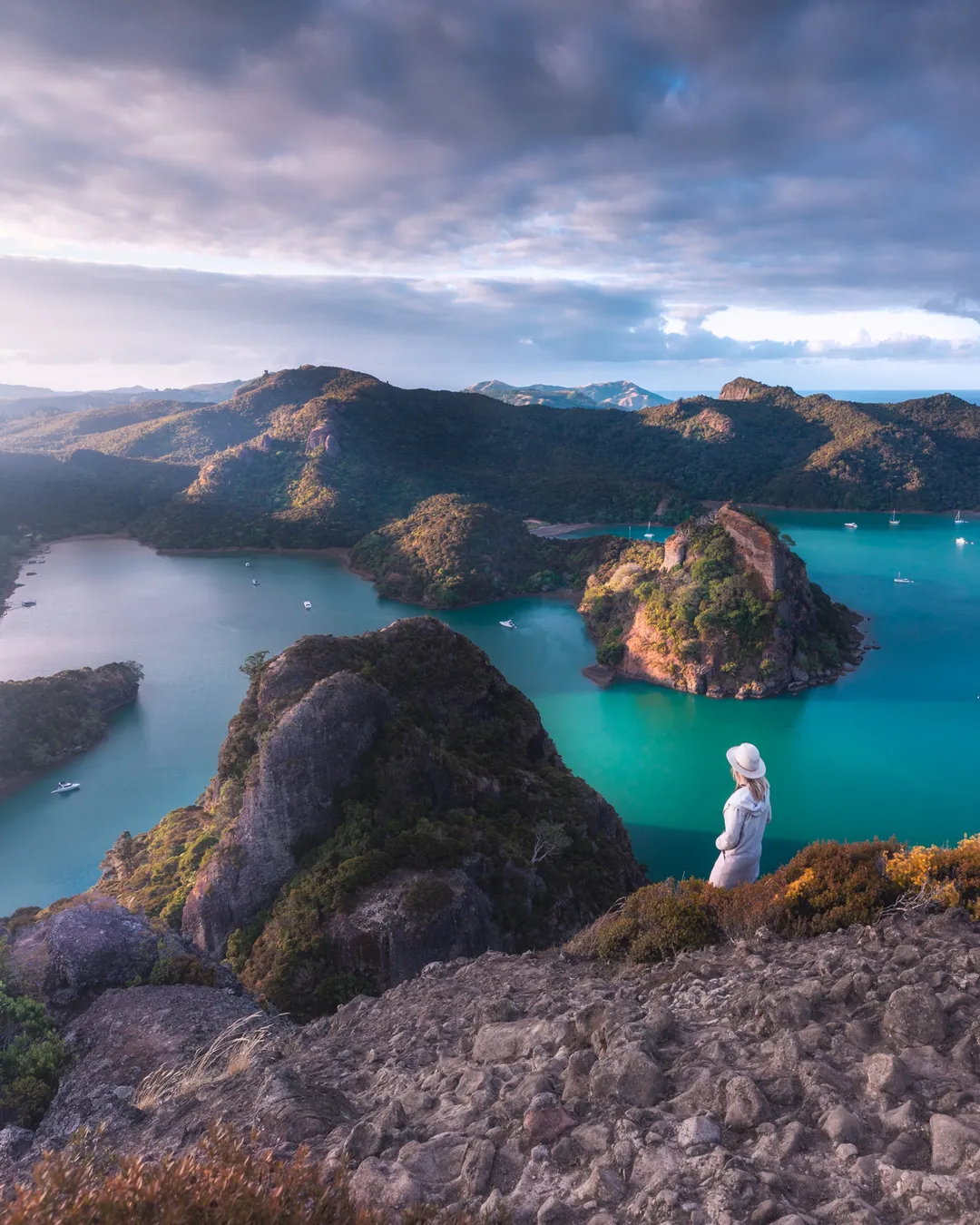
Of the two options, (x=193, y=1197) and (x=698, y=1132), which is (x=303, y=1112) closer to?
(x=193, y=1197)

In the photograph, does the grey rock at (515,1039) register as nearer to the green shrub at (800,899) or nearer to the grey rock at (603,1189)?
the grey rock at (603,1189)

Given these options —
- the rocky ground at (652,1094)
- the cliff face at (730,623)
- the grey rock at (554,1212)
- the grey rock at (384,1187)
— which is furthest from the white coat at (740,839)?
the cliff face at (730,623)

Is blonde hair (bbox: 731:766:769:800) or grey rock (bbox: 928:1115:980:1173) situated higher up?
blonde hair (bbox: 731:766:769:800)

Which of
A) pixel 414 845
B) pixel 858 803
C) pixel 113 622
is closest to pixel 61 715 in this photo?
pixel 113 622

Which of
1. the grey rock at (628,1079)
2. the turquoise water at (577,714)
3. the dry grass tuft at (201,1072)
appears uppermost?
the grey rock at (628,1079)

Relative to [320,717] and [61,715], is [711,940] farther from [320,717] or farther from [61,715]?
[61,715]

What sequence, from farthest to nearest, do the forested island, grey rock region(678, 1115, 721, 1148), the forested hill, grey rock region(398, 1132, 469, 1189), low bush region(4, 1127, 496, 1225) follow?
the forested hill < the forested island < grey rock region(398, 1132, 469, 1189) < grey rock region(678, 1115, 721, 1148) < low bush region(4, 1127, 496, 1225)

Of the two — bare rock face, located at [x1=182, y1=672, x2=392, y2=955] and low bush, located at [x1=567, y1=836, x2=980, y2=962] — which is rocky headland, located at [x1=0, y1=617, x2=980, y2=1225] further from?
bare rock face, located at [x1=182, y1=672, x2=392, y2=955]

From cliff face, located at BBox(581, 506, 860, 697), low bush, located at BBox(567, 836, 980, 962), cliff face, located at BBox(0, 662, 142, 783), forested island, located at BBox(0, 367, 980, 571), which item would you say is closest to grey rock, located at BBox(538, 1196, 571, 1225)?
low bush, located at BBox(567, 836, 980, 962)
